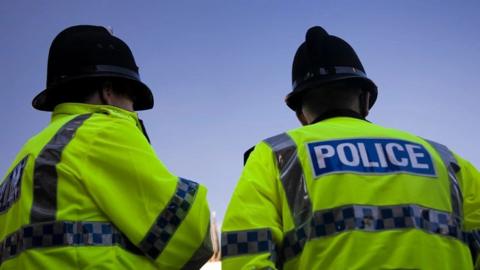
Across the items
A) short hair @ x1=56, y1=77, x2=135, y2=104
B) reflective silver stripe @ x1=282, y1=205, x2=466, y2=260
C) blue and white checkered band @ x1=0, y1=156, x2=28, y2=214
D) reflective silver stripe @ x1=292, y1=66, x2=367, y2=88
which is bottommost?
reflective silver stripe @ x1=282, y1=205, x2=466, y2=260

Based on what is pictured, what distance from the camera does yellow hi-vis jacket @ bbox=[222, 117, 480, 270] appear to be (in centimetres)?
265

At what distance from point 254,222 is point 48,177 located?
1.03 metres

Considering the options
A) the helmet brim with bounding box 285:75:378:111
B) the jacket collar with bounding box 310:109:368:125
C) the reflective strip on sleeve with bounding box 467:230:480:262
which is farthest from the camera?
the helmet brim with bounding box 285:75:378:111

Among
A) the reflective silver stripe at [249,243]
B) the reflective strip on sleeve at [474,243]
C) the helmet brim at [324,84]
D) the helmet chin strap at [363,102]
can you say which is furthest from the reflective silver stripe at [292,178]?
the reflective strip on sleeve at [474,243]

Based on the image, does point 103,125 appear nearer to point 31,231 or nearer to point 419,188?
point 31,231

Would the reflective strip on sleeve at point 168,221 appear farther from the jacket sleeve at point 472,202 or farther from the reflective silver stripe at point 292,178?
the jacket sleeve at point 472,202

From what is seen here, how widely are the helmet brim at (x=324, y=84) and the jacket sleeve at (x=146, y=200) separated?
968mm

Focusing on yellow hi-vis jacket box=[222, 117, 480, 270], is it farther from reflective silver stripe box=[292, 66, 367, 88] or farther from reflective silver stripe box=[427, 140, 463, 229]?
reflective silver stripe box=[292, 66, 367, 88]

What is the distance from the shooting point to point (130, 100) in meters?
3.46

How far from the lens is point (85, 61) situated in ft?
11.0

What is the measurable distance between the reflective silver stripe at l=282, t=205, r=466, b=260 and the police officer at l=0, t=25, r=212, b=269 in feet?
1.71

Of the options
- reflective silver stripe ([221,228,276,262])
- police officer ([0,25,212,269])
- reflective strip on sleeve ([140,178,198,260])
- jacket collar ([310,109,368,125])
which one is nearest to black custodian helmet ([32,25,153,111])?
police officer ([0,25,212,269])

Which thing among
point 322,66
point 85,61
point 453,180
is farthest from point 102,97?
point 453,180

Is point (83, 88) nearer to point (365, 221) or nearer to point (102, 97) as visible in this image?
point (102, 97)
